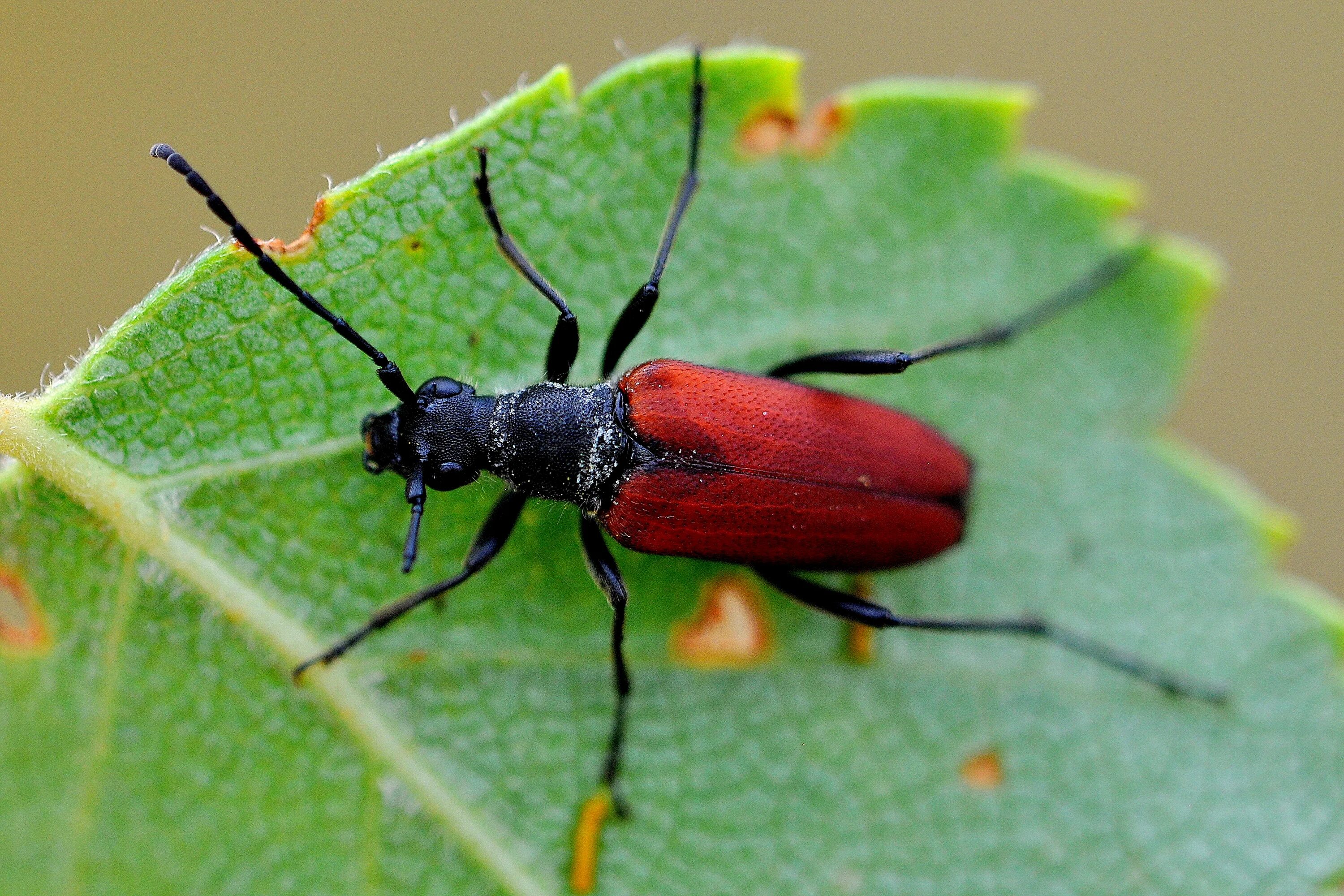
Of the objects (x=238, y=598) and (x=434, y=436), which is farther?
(x=434, y=436)

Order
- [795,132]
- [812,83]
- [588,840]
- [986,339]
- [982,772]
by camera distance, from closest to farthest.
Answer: [588,840], [795,132], [982,772], [986,339], [812,83]

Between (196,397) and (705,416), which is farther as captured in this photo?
(705,416)

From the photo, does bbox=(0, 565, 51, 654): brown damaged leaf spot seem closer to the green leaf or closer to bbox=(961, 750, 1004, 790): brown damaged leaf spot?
the green leaf

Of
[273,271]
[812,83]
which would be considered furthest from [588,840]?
[812,83]

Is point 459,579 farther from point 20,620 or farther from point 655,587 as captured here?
point 20,620

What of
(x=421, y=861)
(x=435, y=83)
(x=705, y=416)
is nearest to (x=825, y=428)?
(x=705, y=416)

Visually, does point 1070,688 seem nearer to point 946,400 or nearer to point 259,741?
point 946,400

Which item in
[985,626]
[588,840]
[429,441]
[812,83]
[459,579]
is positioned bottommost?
[588,840]

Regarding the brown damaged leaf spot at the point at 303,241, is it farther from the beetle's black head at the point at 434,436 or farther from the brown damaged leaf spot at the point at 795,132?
the brown damaged leaf spot at the point at 795,132
